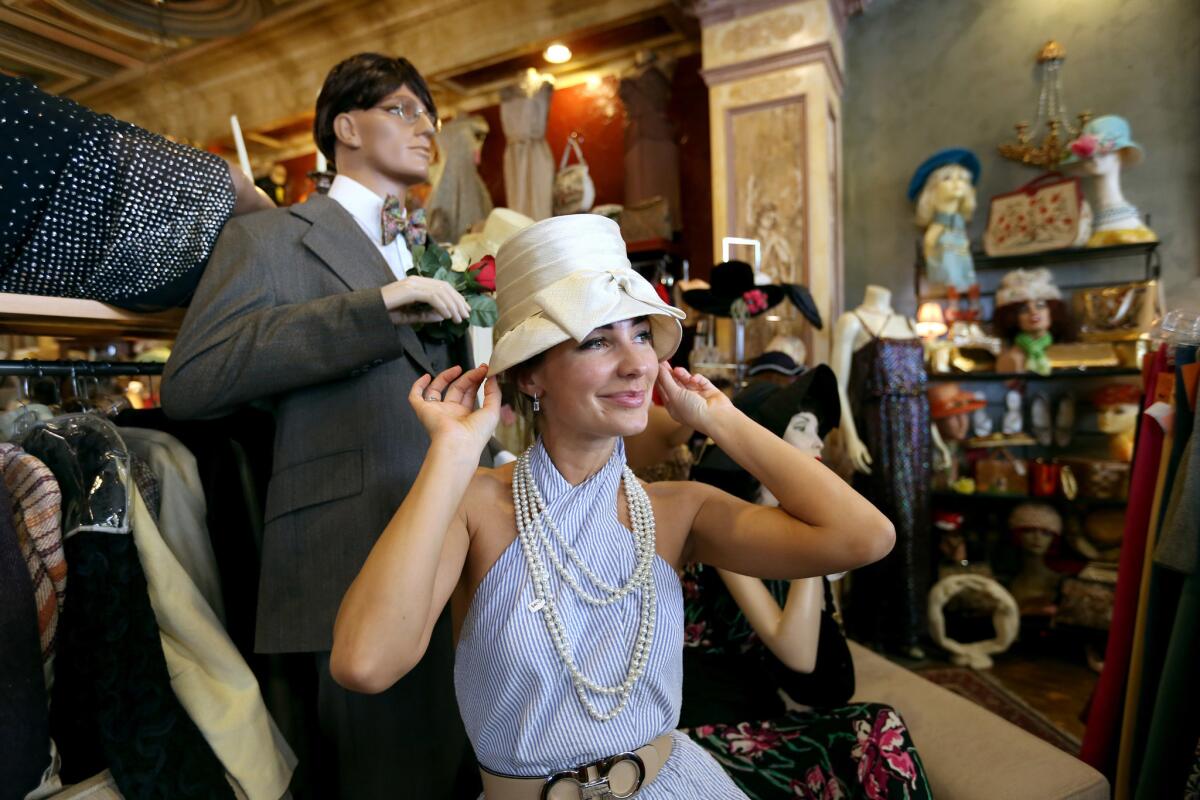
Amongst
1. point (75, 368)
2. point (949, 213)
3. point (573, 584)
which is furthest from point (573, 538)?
point (949, 213)

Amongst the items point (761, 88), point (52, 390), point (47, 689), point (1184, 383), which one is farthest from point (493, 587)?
point (761, 88)

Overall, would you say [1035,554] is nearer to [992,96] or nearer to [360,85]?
[992,96]

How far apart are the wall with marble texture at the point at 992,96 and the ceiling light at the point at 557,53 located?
6.38 ft

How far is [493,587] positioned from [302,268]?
2.72 ft

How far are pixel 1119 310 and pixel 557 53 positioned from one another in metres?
3.85

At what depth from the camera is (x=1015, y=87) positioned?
409cm

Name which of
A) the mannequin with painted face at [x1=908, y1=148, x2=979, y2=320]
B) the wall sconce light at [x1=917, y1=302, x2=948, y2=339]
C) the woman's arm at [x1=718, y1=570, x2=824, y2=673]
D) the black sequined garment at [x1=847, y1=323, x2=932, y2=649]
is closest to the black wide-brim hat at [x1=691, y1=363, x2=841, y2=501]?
the woman's arm at [x1=718, y1=570, x2=824, y2=673]

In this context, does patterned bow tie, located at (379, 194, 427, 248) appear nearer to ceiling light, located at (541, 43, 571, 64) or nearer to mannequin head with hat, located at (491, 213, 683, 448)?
mannequin head with hat, located at (491, 213, 683, 448)

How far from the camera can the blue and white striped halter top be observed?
1.04 meters

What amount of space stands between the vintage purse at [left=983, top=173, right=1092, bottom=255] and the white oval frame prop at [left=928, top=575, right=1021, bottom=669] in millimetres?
1892

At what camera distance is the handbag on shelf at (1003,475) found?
3756 mm

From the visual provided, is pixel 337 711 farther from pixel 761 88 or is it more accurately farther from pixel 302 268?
pixel 761 88

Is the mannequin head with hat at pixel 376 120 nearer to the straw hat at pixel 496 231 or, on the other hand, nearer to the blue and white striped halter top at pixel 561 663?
the blue and white striped halter top at pixel 561 663

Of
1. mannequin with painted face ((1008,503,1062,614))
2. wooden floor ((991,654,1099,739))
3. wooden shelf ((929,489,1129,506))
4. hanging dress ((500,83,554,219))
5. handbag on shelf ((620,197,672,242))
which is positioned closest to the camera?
wooden floor ((991,654,1099,739))
